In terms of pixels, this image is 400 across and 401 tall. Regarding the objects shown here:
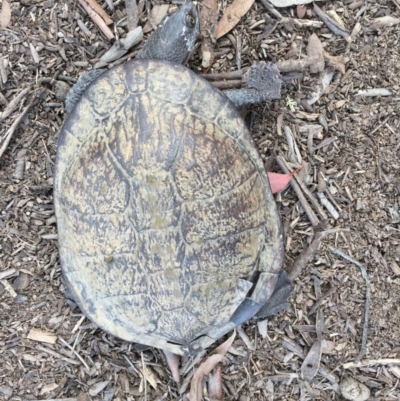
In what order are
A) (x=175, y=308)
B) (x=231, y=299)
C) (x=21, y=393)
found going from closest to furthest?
(x=175, y=308) → (x=231, y=299) → (x=21, y=393)

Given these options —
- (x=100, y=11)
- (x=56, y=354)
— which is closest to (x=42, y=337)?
(x=56, y=354)

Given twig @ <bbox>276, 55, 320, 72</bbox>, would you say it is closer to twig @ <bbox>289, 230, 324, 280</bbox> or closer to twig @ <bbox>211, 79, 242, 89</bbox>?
twig @ <bbox>211, 79, 242, 89</bbox>

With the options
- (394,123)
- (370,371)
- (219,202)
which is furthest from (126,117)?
(370,371)

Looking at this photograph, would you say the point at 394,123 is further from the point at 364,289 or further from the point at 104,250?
the point at 104,250

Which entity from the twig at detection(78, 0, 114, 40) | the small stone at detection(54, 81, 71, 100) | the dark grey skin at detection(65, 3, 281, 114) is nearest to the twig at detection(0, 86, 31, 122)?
the small stone at detection(54, 81, 71, 100)

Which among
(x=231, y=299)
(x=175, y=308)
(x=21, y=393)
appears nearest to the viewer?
(x=175, y=308)

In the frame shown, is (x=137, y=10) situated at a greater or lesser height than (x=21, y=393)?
greater
